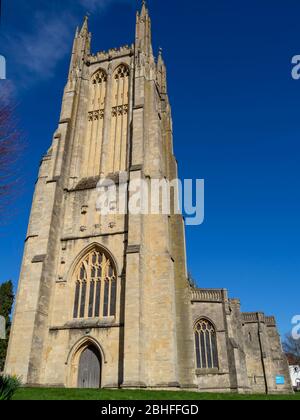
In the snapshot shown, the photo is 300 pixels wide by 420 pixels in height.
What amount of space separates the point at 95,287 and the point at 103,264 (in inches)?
53.0

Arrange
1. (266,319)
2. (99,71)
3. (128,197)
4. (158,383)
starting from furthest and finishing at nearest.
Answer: (266,319), (99,71), (128,197), (158,383)

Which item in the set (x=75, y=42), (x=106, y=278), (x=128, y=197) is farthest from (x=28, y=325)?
(x=75, y=42)

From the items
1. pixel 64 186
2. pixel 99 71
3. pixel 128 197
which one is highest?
pixel 99 71

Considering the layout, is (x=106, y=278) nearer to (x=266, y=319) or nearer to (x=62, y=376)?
(x=62, y=376)

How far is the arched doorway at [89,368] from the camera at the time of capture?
17.8 meters

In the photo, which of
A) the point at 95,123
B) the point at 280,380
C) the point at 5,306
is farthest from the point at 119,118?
the point at 280,380

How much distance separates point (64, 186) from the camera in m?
23.0

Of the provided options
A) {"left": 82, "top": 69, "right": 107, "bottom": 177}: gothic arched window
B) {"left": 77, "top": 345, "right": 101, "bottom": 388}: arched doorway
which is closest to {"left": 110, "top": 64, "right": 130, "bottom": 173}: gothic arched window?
{"left": 82, "top": 69, "right": 107, "bottom": 177}: gothic arched window

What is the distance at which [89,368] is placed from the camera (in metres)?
18.2

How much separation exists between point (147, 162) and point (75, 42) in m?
14.3

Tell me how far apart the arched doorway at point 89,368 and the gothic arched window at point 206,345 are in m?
9.51

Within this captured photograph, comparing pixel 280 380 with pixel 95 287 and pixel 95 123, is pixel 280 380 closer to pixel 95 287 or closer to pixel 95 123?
pixel 95 287

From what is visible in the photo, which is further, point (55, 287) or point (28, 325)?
point (55, 287)

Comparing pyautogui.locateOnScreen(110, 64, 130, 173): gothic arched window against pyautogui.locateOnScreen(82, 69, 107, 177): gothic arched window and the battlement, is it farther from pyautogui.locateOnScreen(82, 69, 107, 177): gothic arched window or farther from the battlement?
the battlement
